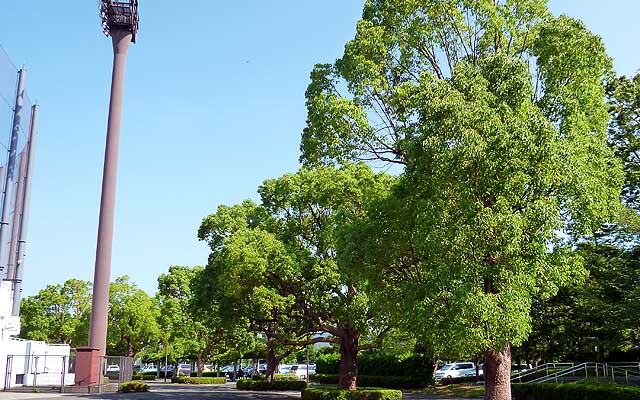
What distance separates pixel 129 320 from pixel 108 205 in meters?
23.1

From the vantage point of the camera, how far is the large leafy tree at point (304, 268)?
2462 centimetres

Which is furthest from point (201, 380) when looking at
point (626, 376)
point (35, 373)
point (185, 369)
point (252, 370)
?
point (185, 369)

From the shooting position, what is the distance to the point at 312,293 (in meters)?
25.0

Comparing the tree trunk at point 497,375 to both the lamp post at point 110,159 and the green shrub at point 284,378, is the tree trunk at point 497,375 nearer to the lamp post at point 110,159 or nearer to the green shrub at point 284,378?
the lamp post at point 110,159

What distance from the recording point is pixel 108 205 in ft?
114

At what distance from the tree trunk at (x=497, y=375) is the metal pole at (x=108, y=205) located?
2368cm

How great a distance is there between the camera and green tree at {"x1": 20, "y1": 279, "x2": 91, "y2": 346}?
6012 cm

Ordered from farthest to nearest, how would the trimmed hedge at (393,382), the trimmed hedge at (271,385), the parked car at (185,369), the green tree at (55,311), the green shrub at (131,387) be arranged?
the parked car at (185,369) → the green tree at (55,311) → the trimmed hedge at (271,385) → the trimmed hedge at (393,382) → the green shrub at (131,387)

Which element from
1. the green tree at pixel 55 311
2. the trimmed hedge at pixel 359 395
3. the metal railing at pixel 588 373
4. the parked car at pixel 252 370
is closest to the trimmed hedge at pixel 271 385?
the trimmed hedge at pixel 359 395

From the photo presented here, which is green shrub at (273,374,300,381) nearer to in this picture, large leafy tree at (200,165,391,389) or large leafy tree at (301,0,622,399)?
large leafy tree at (200,165,391,389)

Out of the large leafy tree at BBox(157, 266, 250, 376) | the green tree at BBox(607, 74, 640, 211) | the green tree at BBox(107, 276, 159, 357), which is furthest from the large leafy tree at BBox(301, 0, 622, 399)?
the green tree at BBox(107, 276, 159, 357)

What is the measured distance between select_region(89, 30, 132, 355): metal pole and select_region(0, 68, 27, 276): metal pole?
17.9 feet

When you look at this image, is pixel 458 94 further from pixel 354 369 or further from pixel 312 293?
pixel 354 369

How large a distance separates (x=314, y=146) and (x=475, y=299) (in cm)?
793
